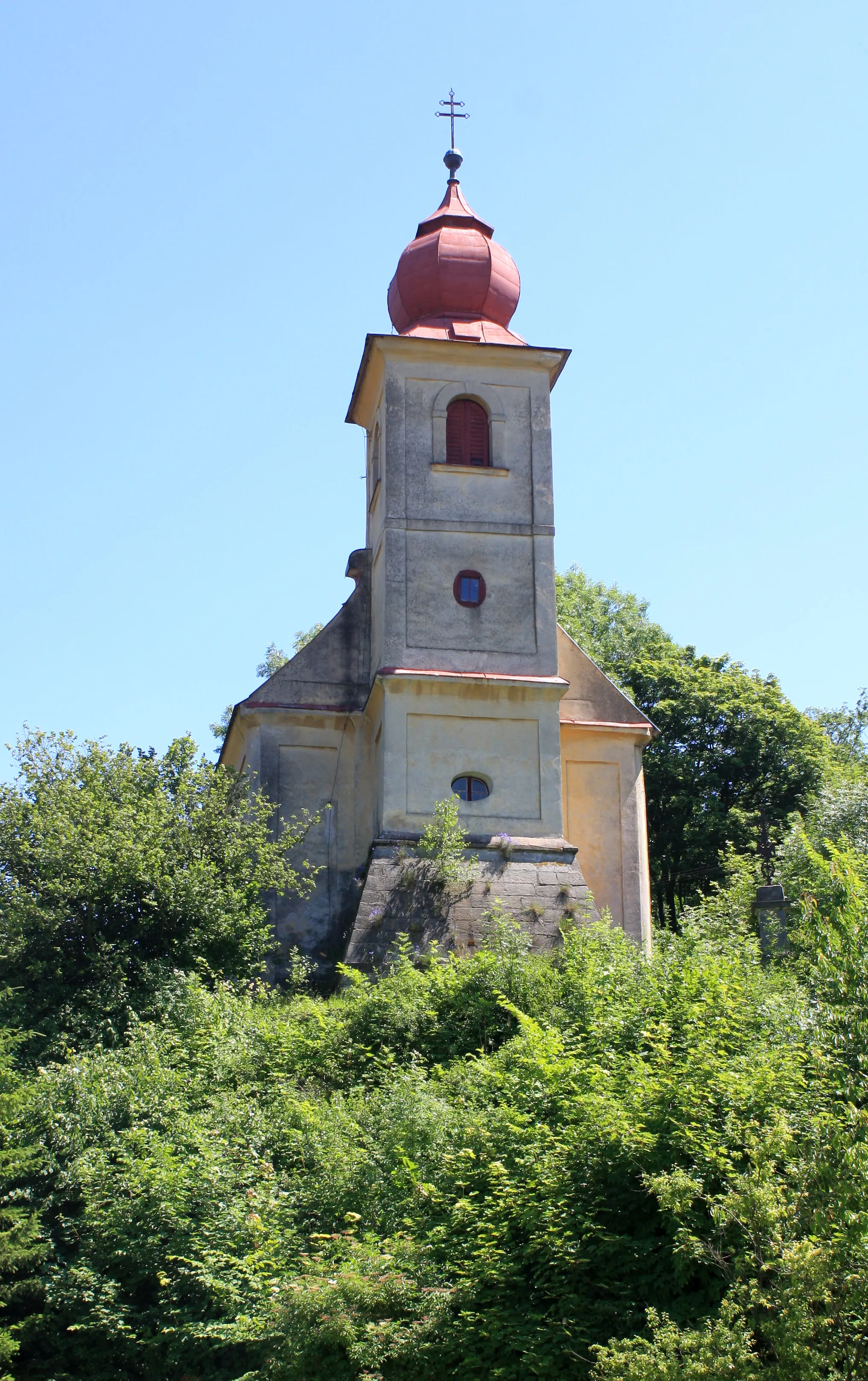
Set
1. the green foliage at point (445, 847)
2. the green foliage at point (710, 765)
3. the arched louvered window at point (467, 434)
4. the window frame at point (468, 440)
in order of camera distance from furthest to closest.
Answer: the green foliage at point (710, 765) < the arched louvered window at point (467, 434) < the window frame at point (468, 440) < the green foliage at point (445, 847)

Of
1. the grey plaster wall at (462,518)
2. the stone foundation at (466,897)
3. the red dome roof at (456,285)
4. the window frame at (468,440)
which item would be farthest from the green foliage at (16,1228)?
the red dome roof at (456,285)

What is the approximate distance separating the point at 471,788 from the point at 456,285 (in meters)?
9.32

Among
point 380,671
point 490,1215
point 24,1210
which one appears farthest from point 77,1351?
point 380,671

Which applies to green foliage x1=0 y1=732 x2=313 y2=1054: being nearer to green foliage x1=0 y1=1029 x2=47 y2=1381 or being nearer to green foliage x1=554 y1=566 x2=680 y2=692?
green foliage x1=0 y1=1029 x2=47 y2=1381

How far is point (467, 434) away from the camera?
1056 inches

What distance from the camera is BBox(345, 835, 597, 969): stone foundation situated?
22.8m

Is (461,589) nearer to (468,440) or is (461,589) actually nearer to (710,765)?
(468,440)

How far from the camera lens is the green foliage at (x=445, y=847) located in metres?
23.2

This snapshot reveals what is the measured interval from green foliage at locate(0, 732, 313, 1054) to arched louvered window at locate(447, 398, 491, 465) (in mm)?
7209

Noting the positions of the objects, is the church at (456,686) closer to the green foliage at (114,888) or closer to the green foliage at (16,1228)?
the green foliage at (114,888)

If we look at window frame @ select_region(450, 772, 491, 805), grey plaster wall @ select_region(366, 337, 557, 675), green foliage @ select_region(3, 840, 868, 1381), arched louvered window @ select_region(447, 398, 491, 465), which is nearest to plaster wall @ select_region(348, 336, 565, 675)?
grey plaster wall @ select_region(366, 337, 557, 675)

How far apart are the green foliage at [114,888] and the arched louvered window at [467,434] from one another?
7.21 meters

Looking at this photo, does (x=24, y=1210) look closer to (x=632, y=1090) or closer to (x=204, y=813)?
(x=632, y=1090)

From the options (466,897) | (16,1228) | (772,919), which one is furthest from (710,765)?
(16,1228)
